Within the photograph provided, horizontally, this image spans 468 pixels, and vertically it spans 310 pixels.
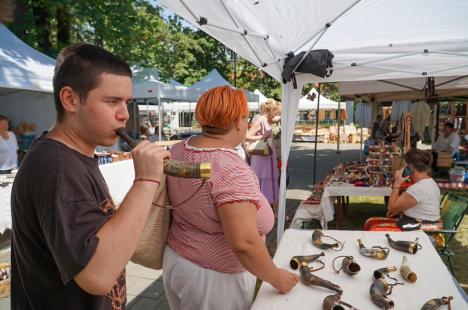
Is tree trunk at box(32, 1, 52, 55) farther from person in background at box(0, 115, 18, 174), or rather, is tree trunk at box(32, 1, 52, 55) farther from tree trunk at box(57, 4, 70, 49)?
person in background at box(0, 115, 18, 174)

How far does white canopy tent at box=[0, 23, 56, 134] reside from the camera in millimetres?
5840

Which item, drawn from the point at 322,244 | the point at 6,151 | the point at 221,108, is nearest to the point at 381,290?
the point at 322,244

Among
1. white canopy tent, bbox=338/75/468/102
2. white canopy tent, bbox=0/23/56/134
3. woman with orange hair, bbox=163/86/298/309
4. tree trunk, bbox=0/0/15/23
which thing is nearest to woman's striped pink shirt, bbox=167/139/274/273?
woman with orange hair, bbox=163/86/298/309

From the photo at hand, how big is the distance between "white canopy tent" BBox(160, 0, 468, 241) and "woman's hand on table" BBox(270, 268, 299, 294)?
204 cm

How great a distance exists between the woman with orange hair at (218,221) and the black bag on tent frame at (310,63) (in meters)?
2.27

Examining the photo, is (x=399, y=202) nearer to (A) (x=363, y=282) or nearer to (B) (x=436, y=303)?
(A) (x=363, y=282)

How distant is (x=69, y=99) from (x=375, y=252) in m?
1.77

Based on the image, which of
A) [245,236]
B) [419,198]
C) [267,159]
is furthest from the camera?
[267,159]

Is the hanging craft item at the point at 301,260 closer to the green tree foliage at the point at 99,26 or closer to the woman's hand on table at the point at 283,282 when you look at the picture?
the woman's hand on table at the point at 283,282

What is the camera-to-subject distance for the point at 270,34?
11.2 feet

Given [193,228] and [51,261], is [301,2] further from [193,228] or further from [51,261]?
[51,261]

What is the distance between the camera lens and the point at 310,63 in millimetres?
3756

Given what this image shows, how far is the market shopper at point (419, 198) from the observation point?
12.0 feet

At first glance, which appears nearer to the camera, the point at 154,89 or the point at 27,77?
the point at 27,77
